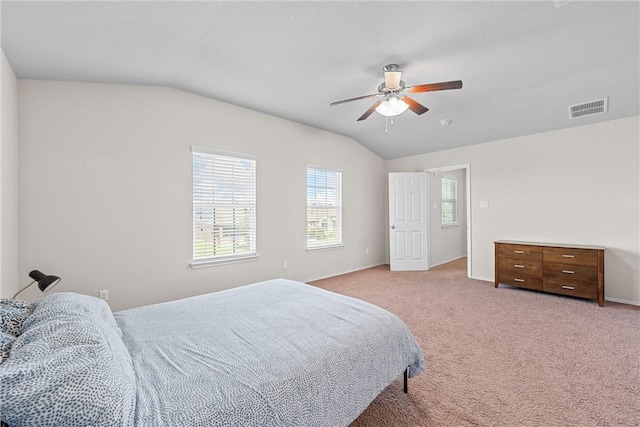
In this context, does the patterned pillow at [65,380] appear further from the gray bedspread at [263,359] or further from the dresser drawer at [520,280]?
the dresser drawer at [520,280]

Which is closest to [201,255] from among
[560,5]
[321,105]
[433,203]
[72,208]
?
[72,208]

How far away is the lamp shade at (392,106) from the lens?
9.27 ft

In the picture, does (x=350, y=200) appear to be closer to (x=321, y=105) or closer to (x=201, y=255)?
(x=321, y=105)

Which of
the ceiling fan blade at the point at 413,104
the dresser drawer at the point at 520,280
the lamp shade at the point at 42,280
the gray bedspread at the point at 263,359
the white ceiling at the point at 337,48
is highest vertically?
the white ceiling at the point at 337,48

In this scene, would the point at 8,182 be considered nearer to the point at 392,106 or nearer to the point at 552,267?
the point at 392,106

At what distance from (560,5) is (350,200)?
12.6 feet

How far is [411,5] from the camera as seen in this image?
198 cm

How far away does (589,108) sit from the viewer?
3502 mm

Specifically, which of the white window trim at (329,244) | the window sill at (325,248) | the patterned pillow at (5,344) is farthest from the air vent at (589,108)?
the patterned pillow at (5,344)

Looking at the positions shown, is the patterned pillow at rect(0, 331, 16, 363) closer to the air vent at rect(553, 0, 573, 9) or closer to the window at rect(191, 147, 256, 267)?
the window at rect(191, 147, 256, 267)

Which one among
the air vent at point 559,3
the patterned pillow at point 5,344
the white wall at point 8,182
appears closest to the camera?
the patterned pillow at point 5,344

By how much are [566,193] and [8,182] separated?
6.38 meters

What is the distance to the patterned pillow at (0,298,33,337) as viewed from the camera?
112 cm

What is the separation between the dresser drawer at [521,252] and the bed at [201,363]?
3272 mm
